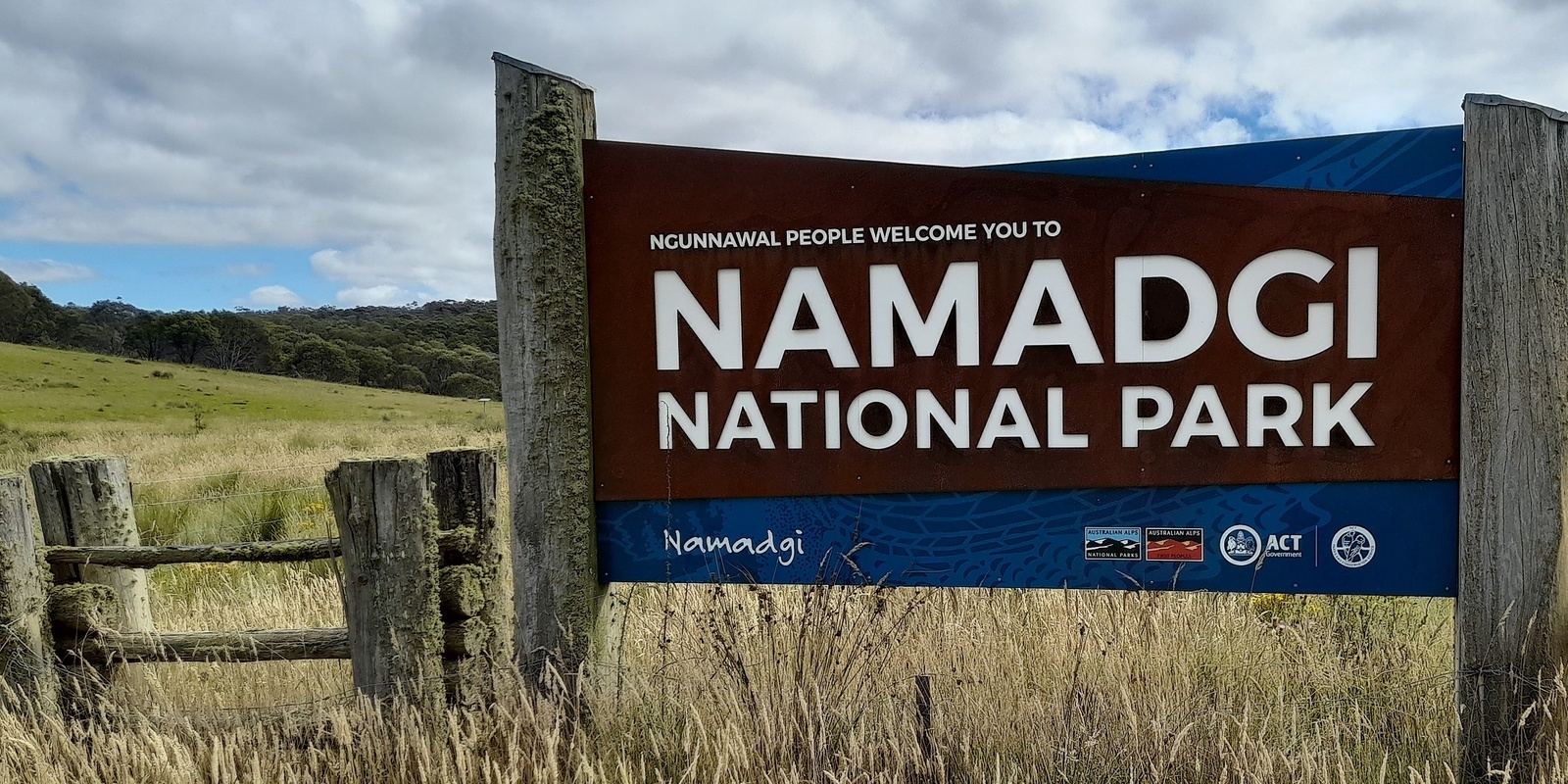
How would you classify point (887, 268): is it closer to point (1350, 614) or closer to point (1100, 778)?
point (1100, 778)

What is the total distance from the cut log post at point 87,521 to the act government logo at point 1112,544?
12.2 ft

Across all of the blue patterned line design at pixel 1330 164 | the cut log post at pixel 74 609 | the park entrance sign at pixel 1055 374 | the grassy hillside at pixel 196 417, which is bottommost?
the grassy hillside at pixel 196 417

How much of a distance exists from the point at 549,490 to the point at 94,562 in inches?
75.7

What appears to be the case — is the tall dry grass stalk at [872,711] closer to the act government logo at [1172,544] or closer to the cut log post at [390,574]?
the cut log post at [390,574]

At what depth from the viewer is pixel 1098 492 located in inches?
128

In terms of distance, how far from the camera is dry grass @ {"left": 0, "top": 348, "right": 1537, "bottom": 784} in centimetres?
296

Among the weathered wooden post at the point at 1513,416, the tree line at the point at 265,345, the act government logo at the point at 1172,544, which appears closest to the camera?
the weathered wooden post at the point at 1513,416

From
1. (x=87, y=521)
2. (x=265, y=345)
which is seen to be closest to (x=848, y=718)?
(x=87, y=521)

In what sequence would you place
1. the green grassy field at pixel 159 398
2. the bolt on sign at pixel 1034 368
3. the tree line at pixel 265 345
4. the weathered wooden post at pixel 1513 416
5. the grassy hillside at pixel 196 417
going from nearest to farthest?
the weathered wooden post at pixel 1513 416, the bolt on sign at pixel 1034 368, the grassy hillside at pixel 196 417, the green grassy field at pixel 159 398, the tree line at pixel 265 345

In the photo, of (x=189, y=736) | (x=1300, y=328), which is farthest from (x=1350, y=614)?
(x=189, y=736)

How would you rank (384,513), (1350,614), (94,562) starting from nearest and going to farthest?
(384,513) → (94,562) → (1350,614)

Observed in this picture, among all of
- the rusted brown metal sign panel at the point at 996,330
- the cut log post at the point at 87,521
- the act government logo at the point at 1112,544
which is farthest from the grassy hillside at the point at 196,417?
the act government logo at the point at 1112,544

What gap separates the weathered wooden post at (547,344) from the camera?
330 cm

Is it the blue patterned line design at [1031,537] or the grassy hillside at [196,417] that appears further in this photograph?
the grassy hillside at [196,417]
